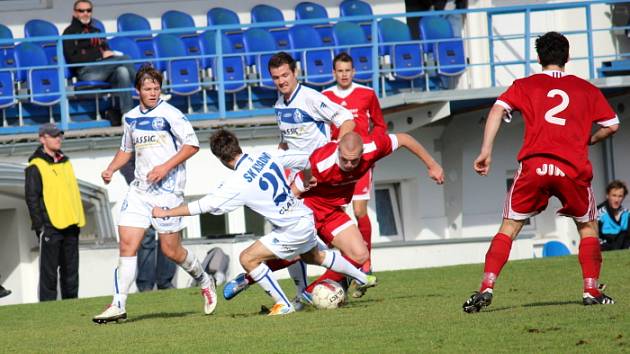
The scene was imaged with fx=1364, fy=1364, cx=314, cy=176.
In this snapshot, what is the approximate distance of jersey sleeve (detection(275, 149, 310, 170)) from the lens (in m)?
10.7

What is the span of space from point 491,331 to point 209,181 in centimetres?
1088

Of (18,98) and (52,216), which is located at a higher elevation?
(18,98)

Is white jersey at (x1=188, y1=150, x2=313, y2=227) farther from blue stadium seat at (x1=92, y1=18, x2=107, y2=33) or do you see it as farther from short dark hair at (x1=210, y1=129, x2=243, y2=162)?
blue stadium seat at (x1=92, y1=18, x2=107, y2=33)

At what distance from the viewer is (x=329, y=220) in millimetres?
10875

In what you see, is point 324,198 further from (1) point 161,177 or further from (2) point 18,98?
(2) point 18,98

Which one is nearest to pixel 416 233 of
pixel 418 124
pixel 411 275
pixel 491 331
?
pixel 418 124

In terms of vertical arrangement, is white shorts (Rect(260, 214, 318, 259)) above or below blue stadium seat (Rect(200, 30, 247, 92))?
below

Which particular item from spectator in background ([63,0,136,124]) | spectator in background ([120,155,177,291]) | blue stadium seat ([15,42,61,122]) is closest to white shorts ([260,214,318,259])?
spectator in background ([120,155,177,291])

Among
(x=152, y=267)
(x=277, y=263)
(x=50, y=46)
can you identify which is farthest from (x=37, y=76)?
(x=277, y=263)

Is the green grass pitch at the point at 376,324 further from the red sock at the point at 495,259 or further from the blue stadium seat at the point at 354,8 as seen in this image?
the blue stadium seat at the point at 354,8

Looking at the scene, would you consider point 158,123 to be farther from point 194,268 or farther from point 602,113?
point 602,113

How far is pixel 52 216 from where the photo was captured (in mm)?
15430

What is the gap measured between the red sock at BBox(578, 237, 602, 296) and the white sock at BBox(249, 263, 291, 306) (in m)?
2.31

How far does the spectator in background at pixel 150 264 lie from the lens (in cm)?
1639
